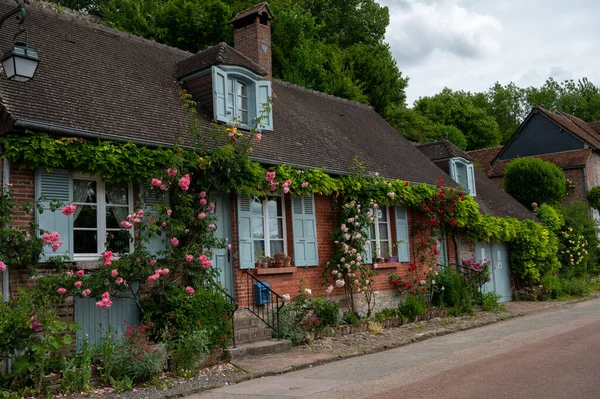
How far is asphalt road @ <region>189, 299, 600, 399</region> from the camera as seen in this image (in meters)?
7.13

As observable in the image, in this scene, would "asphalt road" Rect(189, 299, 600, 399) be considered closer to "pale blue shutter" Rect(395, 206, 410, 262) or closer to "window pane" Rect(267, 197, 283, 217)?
"window pane" Rect(267, 197, 283, 217)

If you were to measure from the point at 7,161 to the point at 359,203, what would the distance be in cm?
834

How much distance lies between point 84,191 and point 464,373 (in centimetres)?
666

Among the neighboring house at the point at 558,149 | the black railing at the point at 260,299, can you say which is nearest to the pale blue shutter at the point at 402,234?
the black railing at the point at 260,299

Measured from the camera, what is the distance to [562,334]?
38.4ft

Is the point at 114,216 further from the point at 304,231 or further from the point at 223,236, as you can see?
the point at 304,231

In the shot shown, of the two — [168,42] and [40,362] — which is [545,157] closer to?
[168,42]

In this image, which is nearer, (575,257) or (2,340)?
(2,340)

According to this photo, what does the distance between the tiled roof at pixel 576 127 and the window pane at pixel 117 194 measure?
1098 inches

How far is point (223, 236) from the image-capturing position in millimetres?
12055

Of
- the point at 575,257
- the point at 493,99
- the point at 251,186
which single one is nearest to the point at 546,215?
the point at 575,257

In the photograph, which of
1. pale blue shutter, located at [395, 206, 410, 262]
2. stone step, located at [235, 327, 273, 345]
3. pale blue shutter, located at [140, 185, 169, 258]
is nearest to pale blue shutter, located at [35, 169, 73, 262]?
pale blue shutter, located at [140, 185, 169, 258]

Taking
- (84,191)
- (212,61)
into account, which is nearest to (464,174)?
(212,61)

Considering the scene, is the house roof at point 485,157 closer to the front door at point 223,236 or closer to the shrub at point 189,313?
the front door at point 223,236
